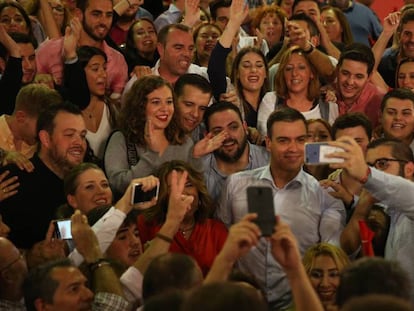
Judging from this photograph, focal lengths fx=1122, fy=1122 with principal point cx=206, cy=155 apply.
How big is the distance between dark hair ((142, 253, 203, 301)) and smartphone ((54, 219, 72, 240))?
1282 millimetres

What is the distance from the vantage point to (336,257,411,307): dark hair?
3.07 metres

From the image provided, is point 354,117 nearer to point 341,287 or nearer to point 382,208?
point 382,208

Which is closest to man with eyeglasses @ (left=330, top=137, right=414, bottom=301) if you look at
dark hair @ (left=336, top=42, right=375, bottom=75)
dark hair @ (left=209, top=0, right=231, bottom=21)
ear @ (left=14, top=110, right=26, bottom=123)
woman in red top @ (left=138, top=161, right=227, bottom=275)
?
woman in red top @ (left=138, top=161, right=227, bottom=275)

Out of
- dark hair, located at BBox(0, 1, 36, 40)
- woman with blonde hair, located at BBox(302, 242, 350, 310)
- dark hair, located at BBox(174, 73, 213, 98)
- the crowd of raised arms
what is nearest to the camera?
the crowd of raised arms

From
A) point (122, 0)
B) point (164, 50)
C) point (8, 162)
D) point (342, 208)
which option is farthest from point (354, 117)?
point (122, 0)

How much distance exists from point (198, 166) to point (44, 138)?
0.75 m

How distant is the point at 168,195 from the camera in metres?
5.00

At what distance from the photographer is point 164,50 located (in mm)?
6402

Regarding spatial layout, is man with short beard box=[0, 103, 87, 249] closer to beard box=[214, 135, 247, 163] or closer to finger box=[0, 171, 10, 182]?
finger box=[0, 171, 10, 182]

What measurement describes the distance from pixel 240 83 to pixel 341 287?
3.42 metres

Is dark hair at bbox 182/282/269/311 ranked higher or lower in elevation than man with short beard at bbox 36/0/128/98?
lower

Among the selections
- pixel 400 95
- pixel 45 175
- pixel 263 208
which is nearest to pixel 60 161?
pixel 45 175

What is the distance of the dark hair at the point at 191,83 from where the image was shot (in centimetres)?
584

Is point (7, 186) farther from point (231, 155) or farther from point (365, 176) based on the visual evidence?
point (365, 176)
